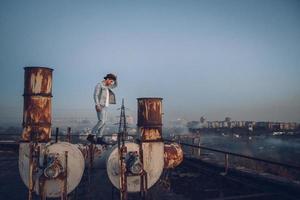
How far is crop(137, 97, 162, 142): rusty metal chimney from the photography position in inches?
336

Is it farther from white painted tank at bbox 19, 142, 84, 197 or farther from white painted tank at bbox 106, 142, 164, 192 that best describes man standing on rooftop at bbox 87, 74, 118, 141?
white painted tank at bbox 19, 142, 84, 197

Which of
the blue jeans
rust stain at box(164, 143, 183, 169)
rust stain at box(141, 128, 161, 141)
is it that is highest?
the blue jeans

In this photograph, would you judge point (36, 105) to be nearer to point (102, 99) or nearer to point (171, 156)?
point (102, 99)

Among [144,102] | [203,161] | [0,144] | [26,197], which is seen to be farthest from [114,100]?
[0,144]

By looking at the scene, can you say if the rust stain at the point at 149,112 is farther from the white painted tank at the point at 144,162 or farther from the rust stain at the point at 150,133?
the white painted tank at the point at 144,162

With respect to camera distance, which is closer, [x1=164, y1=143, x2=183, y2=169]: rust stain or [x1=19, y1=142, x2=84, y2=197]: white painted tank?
[x1=19, y1=142, x2=84, y2=197]: white painted tank

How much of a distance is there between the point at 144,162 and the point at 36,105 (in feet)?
12.2

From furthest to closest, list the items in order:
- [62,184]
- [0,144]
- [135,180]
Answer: [0,144]
[135,180]
[62,184]

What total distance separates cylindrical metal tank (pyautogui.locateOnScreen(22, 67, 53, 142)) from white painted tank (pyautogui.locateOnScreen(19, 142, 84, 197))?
1.14 ft

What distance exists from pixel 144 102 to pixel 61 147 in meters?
2.91

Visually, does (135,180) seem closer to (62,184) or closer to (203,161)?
(62,184)

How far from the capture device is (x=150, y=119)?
8586mm

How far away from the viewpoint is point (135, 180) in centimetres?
833

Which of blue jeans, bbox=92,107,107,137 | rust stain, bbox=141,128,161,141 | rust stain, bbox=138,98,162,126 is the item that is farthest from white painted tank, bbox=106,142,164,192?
blue jeans, bbox=92,107,107,137
